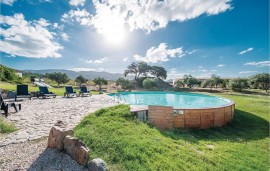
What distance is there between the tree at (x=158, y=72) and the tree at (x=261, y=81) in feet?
73.3

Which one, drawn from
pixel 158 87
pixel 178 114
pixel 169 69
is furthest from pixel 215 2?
pixel 169 69

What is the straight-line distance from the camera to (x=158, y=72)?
47688 millimetres

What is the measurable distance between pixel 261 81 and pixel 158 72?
25.7m

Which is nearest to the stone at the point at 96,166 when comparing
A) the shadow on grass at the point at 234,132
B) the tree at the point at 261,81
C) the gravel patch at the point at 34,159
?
the gravel patch at the point at 34,159

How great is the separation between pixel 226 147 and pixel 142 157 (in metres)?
3.69

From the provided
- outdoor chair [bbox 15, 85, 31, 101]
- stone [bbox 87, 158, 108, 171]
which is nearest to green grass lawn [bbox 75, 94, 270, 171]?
stone [bbox 87, 158, 108, 171]

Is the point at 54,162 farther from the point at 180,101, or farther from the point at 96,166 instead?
the point at 180,101

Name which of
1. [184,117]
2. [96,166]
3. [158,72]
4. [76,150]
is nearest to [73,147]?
[76,150]

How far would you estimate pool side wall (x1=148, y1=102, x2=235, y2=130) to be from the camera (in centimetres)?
734

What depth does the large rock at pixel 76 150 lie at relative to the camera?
11.7 ft

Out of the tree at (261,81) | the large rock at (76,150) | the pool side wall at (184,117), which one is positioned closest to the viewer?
the large rock at (76,150)

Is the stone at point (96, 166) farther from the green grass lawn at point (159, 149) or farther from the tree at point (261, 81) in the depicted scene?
the tree at point (261, 81)

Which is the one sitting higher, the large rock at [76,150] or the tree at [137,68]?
the tree at [137,68]

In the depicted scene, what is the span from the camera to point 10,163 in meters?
3.43
